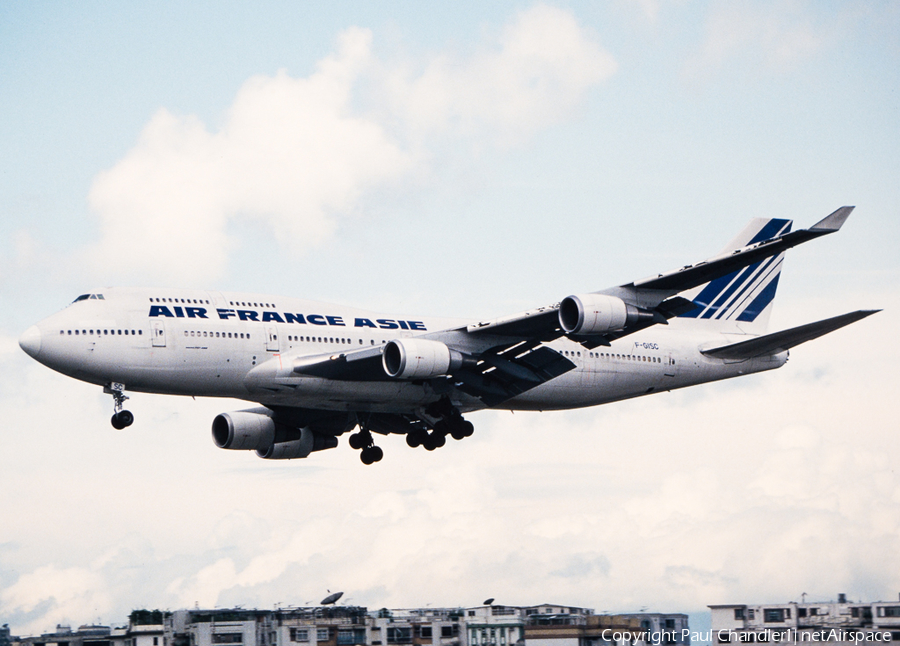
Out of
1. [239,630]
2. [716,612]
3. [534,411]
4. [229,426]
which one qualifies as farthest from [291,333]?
[716,612]

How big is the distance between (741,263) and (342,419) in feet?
61.0

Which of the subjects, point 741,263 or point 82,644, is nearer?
point 741,263

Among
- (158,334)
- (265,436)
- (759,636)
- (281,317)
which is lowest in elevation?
(759,636)

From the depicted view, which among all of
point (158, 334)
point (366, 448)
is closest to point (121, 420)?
point (158, 334)

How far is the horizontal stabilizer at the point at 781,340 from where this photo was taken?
3809 centimetres

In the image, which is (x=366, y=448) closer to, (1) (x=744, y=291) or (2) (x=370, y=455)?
(2) (x=370, y=455)

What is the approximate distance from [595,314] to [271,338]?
11130mm

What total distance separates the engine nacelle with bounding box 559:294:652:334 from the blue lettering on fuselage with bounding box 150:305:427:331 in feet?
25.3

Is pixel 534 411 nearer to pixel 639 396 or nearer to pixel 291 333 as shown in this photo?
pixel 639 396

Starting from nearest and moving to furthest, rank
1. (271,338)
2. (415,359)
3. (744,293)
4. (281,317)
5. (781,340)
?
(415,359), (271,338), (281,317), (781,340), (744,293)

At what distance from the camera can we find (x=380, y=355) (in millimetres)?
37656

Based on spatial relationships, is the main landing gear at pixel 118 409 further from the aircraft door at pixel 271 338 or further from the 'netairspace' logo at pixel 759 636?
the 'netairspace' logo at pixel 759 636

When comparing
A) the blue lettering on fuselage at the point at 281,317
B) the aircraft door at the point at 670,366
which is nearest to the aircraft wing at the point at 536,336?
the blue lettering on fuselage at the point at 281,317

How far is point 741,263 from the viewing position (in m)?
34.8
